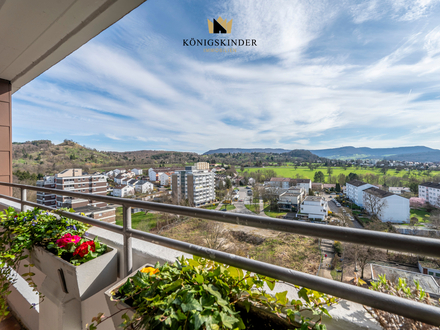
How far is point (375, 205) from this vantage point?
203cm

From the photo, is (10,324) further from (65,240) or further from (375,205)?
(375,205)

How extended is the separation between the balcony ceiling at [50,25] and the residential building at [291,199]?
7.79ft

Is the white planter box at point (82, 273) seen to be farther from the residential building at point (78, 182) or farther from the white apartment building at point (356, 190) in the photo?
the white apartment building at point (356, 190)

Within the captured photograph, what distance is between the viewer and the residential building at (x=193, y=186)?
343cm

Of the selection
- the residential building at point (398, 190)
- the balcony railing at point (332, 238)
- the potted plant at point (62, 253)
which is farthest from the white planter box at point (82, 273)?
the residential building at point (398, 190)

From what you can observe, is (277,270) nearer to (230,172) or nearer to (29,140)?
(230,172)

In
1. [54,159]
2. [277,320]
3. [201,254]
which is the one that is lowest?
[277,320]

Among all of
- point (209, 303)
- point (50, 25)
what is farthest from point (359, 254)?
point (50, 25)

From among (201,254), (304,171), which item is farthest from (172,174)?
(201,254)

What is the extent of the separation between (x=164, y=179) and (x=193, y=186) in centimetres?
76

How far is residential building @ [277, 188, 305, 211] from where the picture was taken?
237 centimetres

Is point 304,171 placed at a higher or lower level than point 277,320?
higher

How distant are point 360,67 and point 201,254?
6.08 m

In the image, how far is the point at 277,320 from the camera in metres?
0.51
